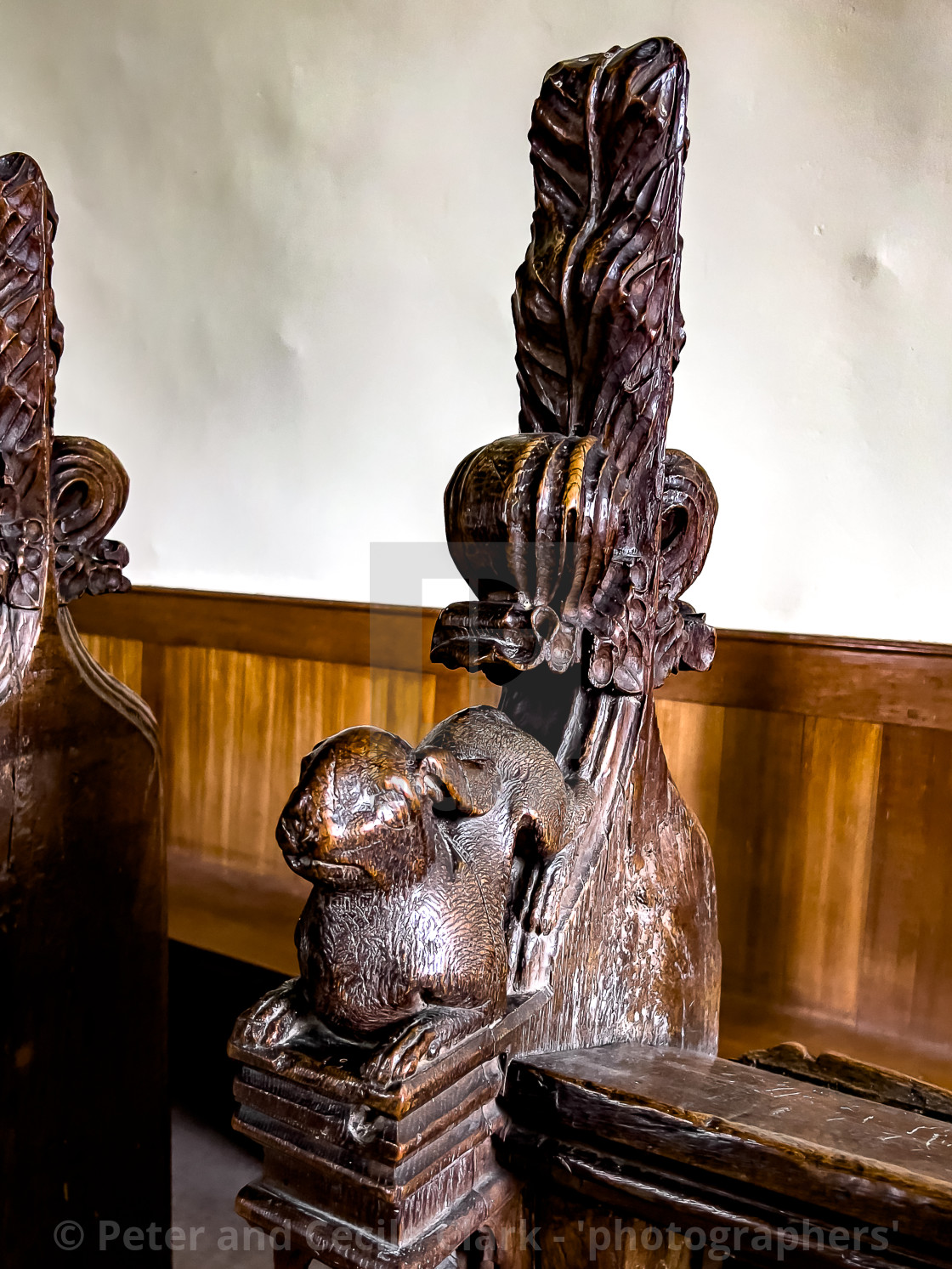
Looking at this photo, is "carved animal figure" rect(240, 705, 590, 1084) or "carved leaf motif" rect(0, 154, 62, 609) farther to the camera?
"carved leaf motif" rect(0, 154, 62, 609)

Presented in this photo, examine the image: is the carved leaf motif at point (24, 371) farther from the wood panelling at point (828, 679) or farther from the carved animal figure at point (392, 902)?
the wood panelling at point (828, 679)

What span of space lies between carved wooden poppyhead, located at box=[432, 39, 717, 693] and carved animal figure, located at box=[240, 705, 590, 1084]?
0.37 ft

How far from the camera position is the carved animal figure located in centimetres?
42

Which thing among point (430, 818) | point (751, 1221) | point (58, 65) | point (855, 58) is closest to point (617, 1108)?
point (751, 1221)

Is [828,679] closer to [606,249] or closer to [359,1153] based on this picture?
[606,249]

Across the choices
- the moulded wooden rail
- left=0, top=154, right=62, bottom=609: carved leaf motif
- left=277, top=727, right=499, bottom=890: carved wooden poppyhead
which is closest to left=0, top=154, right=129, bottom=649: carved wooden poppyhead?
left=0, top=154, right=62, bottom=609: carved leaf motif

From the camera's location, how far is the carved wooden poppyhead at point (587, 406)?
56 cm

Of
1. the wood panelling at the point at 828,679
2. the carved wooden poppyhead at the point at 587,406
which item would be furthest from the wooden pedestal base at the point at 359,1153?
the wood panelling at the point at 828,679

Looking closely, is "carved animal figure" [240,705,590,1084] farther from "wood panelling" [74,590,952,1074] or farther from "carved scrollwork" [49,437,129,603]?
"wood panelling" [74,590,952,1074]

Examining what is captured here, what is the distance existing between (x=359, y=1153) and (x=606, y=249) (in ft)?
1.73

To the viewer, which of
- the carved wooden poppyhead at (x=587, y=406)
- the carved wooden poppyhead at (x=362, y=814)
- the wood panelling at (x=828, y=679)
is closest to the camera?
the carved wooden poppyhead at (x=362, y=814)

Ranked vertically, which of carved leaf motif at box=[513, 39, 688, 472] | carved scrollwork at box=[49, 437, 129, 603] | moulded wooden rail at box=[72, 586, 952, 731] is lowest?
moulded wooden rail at box=[72, 586, 952, 731]

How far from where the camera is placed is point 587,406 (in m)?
0.65

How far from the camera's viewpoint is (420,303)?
80.7 inches
